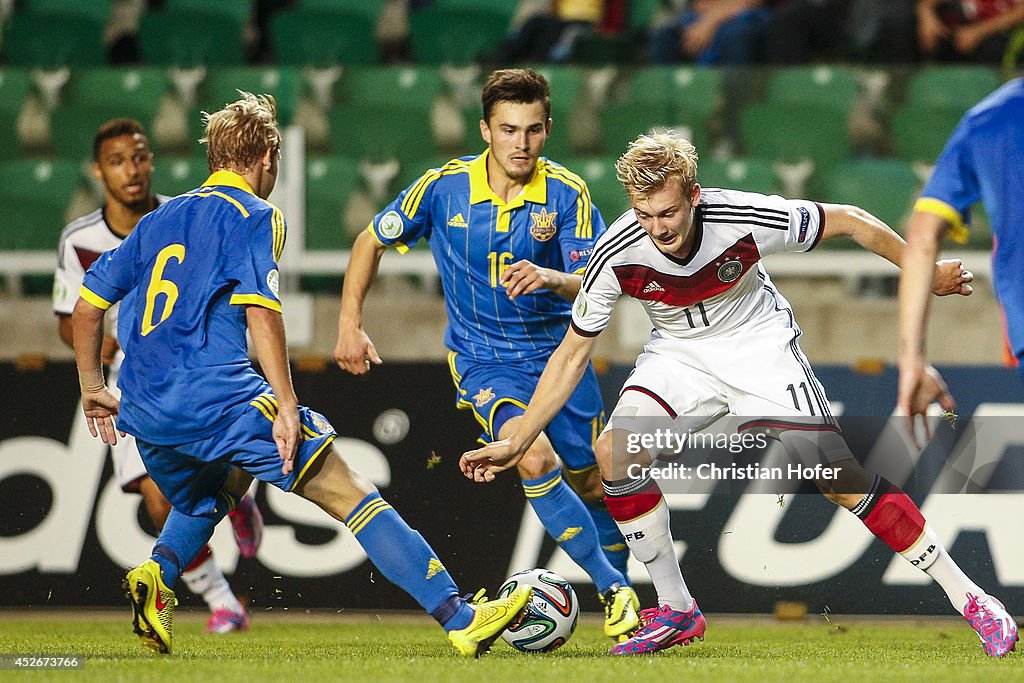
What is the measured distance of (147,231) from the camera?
16.5ft

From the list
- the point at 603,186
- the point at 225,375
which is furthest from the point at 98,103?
the point at 225,375

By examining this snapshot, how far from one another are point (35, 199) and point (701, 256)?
195 inches

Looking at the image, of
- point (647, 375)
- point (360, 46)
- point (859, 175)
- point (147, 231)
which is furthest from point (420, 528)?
point (360, 46)

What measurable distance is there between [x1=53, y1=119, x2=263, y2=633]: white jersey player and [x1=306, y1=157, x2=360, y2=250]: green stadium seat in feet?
5.09

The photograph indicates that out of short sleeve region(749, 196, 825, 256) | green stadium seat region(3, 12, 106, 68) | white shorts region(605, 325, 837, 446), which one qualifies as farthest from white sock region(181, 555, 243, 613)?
green stadium seat region(3, 12, 106, 68)

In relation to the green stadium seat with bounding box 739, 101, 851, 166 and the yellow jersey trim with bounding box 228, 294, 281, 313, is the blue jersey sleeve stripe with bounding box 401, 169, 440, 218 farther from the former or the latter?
the green stadium seat with bounding box 739, 101, 851, 166

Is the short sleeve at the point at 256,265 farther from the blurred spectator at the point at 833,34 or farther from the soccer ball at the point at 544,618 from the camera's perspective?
the blurred spectator at the point at 833,34

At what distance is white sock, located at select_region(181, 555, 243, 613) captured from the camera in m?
6.46

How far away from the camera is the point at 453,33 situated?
9953 mm

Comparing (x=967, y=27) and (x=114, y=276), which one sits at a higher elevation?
(x=967, y=27)

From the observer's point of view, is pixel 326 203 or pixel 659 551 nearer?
pixel 659 551

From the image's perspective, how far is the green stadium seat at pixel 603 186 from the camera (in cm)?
828

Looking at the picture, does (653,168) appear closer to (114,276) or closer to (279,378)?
(279,378)

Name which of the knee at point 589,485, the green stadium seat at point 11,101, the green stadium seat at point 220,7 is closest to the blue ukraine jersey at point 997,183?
the knee at point 589,485
